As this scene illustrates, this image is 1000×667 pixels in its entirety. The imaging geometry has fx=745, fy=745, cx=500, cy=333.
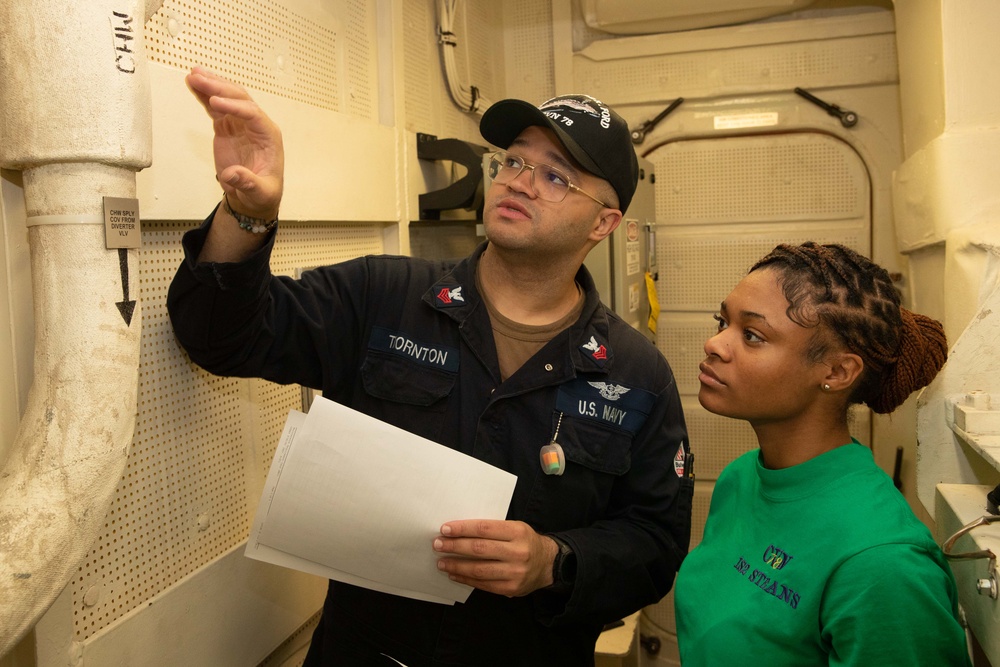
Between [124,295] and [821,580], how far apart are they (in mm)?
1275

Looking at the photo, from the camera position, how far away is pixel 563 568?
1573 millimetres

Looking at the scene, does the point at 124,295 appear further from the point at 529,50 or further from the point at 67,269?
the point at 529,50

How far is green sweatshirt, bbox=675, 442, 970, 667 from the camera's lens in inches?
45.4

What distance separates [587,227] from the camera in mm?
1879

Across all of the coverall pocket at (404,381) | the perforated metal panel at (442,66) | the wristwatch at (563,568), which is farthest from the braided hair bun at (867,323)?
the perforated metal panel at (442,66)

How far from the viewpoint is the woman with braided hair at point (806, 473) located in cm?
125

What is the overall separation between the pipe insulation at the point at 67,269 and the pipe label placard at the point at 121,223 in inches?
0.4

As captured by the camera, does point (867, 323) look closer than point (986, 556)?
No

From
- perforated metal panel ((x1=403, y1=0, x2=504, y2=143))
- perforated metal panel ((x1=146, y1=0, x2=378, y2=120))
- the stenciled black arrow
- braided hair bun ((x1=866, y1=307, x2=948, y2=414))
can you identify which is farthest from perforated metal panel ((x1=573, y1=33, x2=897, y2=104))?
the stenciled black arrow

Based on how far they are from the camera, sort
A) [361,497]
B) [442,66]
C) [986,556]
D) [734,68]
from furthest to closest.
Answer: [734,68] < [442,66] < [361,497] < [986,556]

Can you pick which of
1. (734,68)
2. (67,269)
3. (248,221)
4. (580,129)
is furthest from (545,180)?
(734,68)

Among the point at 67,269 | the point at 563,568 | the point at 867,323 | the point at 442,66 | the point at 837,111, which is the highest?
the point at 442,66

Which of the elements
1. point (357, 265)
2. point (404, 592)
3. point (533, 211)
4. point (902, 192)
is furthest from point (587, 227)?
point (902, 192)

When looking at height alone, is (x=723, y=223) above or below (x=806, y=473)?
above
